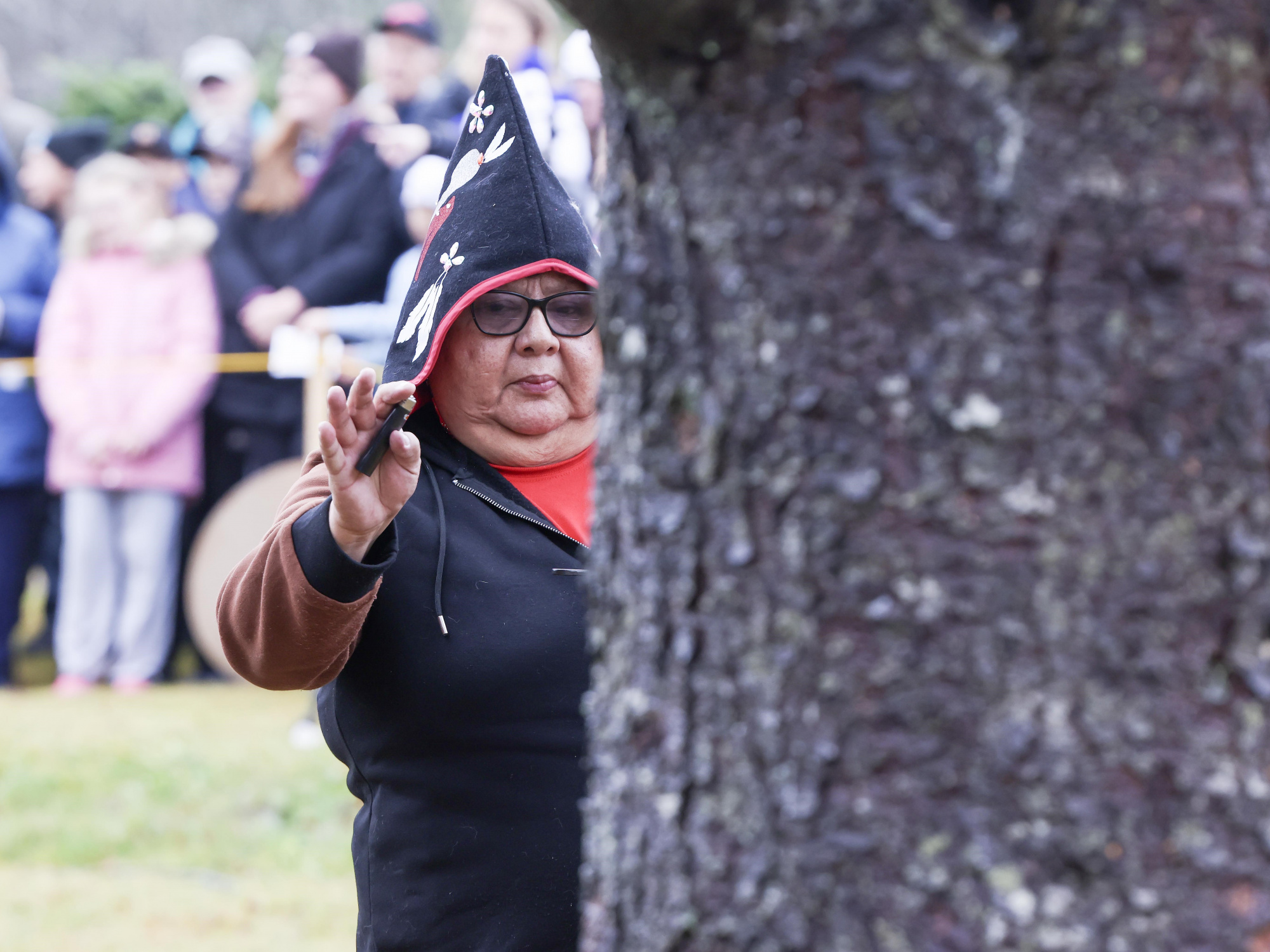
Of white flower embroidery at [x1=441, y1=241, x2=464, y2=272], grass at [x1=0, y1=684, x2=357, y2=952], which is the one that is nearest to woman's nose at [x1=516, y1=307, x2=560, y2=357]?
white flower embroidery at [x1=441, y1=241, x2=464, y2=272]

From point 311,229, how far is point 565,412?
493 centimetres

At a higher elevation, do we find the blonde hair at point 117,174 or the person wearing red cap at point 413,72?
the person wearing red cap at point 413,72

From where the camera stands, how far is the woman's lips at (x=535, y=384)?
255 centimetres

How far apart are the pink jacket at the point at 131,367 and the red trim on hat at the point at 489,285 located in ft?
17.2

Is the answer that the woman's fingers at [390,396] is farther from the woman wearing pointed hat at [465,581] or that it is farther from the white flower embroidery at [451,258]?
the white flower embroidery at [451,258]

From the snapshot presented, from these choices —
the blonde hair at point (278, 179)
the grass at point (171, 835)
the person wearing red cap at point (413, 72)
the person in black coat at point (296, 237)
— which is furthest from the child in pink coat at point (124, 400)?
the person wearing red cap at point (413, 72)

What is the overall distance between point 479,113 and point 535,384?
1.53 ft

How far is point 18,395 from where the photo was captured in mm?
7973

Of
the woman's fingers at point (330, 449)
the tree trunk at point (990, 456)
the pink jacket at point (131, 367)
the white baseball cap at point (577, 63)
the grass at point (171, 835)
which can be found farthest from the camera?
the pink jacket at point (131, 367)

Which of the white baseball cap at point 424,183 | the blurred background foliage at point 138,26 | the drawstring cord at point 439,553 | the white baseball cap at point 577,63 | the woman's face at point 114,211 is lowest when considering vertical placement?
the drawstring cord at point 439,553

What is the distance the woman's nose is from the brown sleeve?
1.47ft

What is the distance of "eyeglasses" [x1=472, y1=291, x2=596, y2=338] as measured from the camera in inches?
99.7

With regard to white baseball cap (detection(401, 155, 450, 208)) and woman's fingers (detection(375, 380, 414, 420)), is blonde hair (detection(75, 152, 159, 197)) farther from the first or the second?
Result: woman's fingers (detection(375, 380, 414, 420))

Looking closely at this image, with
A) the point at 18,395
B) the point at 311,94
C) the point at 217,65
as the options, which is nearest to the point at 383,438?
the point at 311,94
